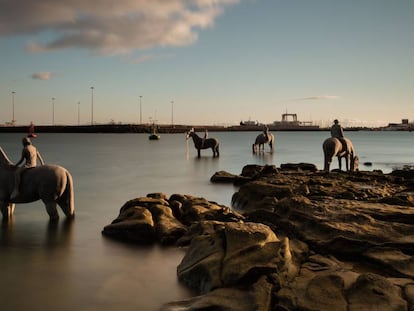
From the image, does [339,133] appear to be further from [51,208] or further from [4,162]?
[4,162]

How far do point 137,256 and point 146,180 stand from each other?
16752 millimetres

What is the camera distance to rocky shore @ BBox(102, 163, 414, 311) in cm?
561

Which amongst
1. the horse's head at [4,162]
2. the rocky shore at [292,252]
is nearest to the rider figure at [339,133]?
the rocky shore at [292,252]

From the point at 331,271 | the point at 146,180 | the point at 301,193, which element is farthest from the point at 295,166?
the point at 331,271

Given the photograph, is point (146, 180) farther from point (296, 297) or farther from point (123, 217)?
point (296, 297)

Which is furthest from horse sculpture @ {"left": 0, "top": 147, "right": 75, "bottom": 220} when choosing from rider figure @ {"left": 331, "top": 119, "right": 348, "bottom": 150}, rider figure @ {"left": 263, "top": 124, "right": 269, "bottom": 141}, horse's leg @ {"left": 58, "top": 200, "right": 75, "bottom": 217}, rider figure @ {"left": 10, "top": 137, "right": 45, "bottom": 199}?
rider figure @ {"left": 263, "top": 124, "right": 269, "bottom": 141}

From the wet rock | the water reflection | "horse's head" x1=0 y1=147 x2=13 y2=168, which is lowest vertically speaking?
the water reflection

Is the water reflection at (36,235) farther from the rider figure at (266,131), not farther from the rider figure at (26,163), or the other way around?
the rider figure at (266,131)

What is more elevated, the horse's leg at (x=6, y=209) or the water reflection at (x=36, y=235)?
the horse's leg at (x=6, y=209)

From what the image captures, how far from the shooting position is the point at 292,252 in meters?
7.23

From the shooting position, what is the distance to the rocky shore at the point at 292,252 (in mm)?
5605

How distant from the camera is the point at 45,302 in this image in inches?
276

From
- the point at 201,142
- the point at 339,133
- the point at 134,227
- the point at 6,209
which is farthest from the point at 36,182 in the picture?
the point at 201,142

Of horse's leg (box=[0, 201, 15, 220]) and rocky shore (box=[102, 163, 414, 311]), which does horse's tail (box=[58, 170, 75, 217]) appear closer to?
horse's leg (box=[0, 201, 15, 220])
